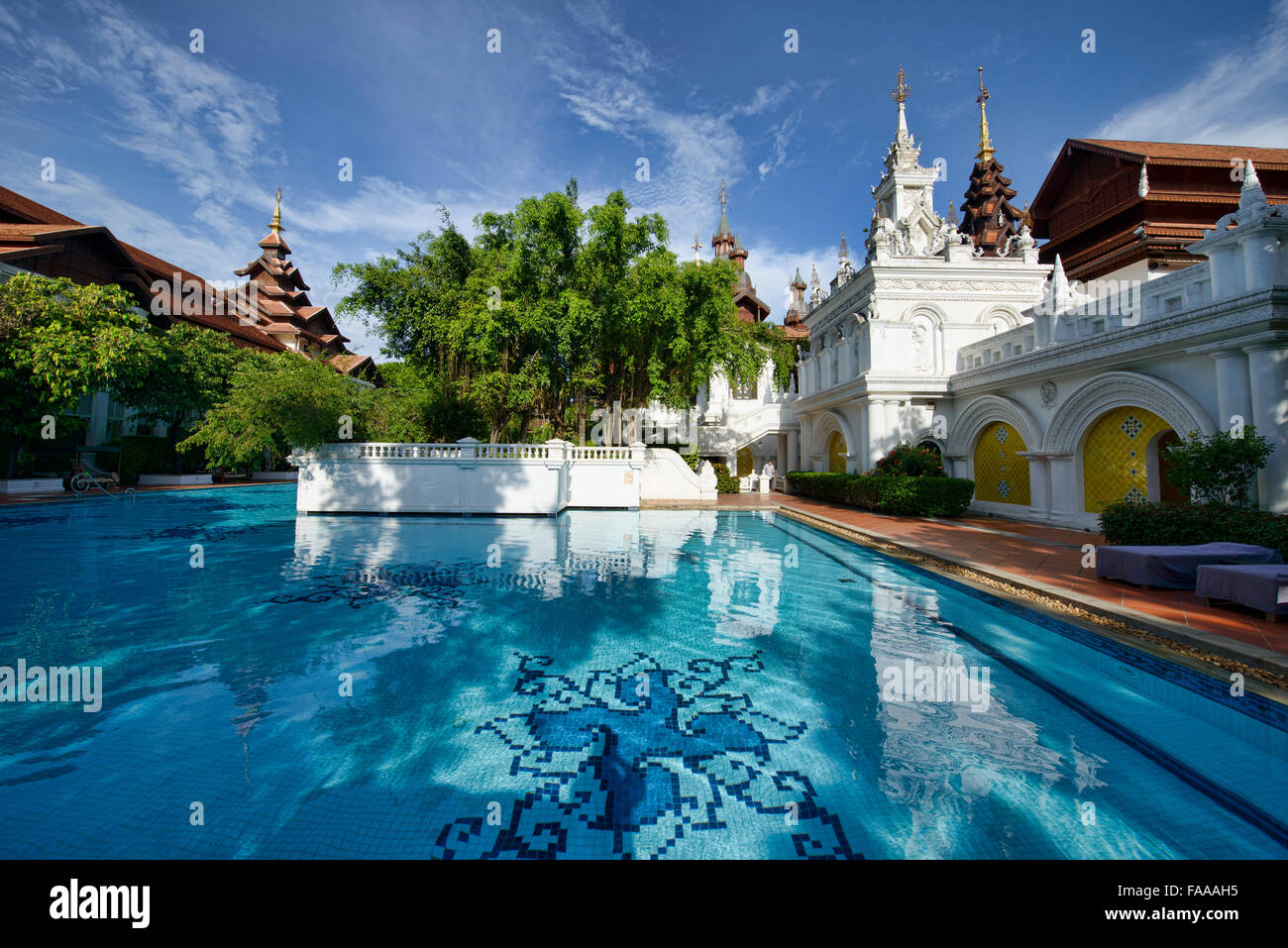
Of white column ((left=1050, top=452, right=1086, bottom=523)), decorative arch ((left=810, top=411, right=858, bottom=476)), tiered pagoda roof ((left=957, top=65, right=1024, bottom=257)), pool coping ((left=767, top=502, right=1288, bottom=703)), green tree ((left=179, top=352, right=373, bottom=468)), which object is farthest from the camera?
tiered pagoda roof ((left=957, top=65, right=1024, bottom=257))

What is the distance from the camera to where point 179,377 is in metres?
23.4

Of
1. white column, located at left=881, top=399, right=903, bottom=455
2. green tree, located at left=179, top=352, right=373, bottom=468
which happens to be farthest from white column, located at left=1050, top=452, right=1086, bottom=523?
green tree, located at left=179, top=352, right=373, bottom=468

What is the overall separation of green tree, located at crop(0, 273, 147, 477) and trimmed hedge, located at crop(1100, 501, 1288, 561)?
29.2m

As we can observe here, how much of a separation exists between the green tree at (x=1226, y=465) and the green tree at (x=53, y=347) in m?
30.0

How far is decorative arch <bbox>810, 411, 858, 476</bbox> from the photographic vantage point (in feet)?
66.4

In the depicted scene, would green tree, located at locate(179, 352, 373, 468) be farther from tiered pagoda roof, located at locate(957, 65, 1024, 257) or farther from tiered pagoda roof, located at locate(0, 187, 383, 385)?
tiered pagoda roof, located at locate(957, 65, 1024, 257)

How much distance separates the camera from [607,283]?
685 inches

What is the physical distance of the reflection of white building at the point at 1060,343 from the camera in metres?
8.83

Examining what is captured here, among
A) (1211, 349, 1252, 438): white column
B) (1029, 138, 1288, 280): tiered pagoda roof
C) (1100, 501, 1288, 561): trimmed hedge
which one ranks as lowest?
(1100, 501, 1288, 561): trimmed hedge

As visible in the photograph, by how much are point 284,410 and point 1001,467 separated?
77.8 feet

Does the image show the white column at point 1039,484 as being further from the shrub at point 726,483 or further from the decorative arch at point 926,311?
the shrub at point 726,483
